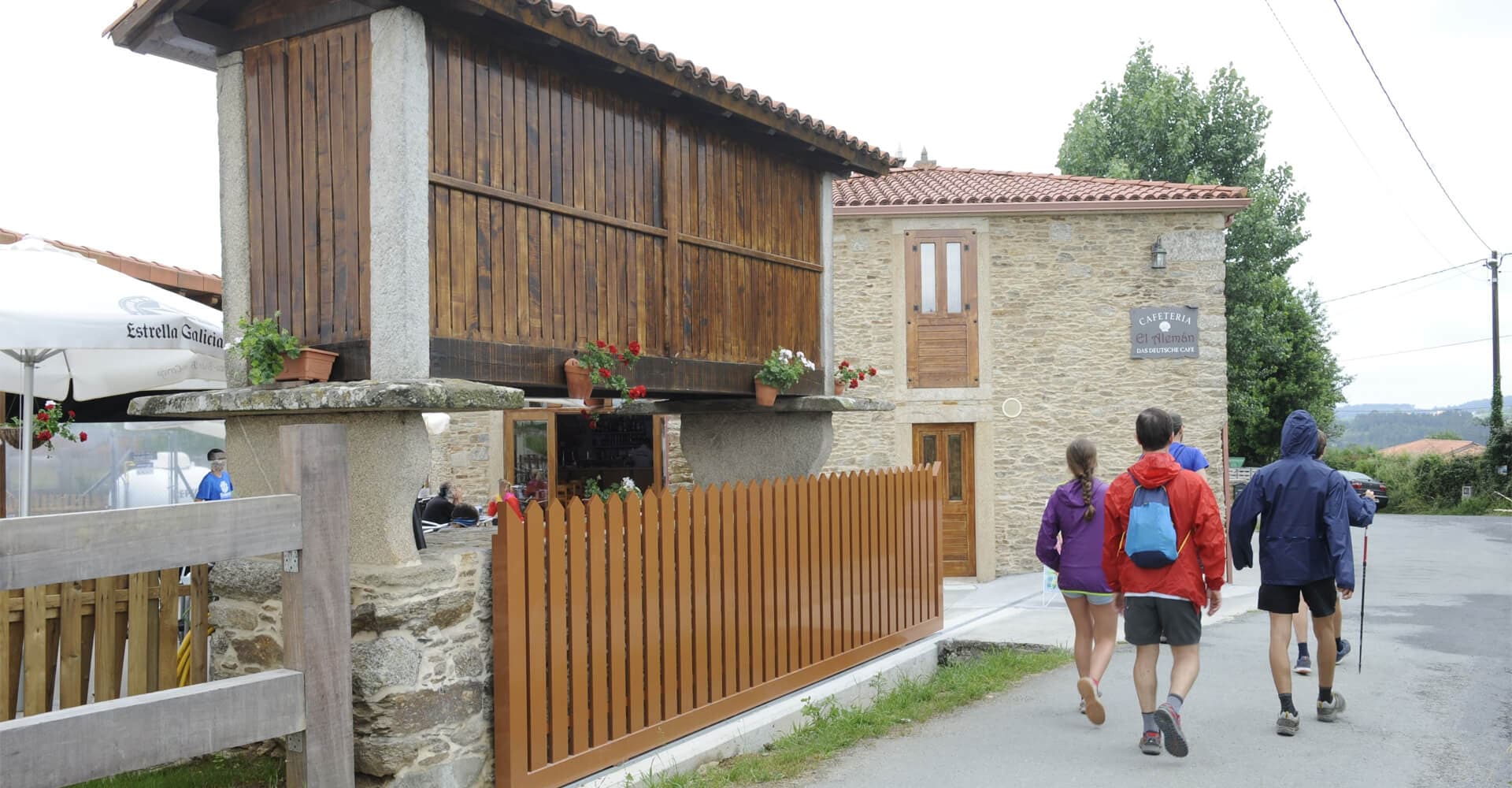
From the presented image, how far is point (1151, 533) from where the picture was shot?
5434 millimetres

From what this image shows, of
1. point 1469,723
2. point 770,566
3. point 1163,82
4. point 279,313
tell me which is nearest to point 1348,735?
point 1469,723

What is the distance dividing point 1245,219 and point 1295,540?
69.9 feet

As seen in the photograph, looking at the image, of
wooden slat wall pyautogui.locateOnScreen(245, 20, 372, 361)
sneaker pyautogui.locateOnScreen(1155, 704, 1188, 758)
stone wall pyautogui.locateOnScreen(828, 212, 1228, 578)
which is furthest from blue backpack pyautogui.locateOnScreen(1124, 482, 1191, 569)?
stone wall pyautogui.locateOnScreen(828, 212, 1228, 578)

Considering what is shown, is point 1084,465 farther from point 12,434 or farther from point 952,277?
point 952,277

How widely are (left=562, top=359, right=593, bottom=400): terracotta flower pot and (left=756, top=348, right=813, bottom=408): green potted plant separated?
2111 mm

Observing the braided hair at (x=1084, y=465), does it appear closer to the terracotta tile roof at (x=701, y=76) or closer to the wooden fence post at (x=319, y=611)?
the terracotta tile roof at (x=701, y=76)

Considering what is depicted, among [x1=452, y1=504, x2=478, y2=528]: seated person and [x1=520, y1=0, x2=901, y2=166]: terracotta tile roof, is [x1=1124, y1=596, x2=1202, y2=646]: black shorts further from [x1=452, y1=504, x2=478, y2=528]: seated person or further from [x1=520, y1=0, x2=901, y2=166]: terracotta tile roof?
[x1=452, y1=504, x2=478, y2=528]: seated person

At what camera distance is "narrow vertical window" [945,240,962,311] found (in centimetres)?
1447

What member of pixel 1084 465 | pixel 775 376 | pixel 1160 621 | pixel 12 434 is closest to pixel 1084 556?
pixel 1084 465

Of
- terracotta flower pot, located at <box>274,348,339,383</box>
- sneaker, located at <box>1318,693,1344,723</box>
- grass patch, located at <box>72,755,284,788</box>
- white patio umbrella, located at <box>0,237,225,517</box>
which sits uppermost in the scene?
white patio umbrella, located at <box>0,237,225,517</box>

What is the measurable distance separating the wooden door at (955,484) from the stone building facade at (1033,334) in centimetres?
10

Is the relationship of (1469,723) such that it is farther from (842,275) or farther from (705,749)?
(842,275)

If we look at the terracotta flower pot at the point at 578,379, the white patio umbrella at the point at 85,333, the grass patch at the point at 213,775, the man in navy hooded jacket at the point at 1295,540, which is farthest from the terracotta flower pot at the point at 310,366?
the man in navy hooded jacket at the point at 1295,540

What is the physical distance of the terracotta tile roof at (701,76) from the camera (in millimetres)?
5473
